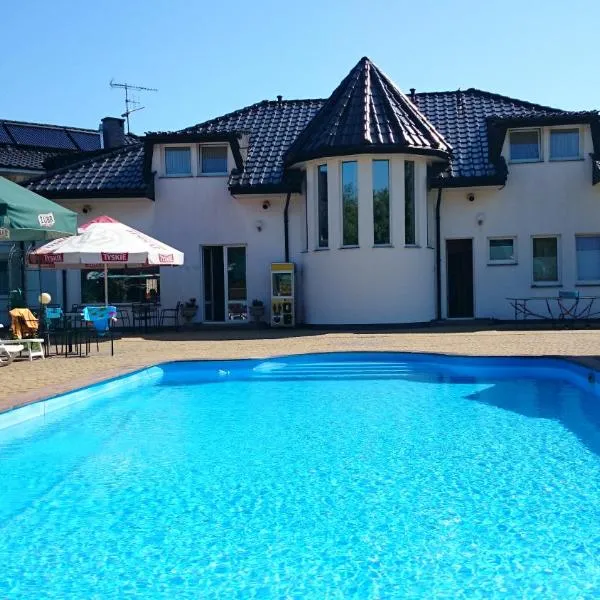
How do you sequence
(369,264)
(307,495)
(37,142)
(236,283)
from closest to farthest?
(307,495) → (369,264) → (236,283) → (37,142)

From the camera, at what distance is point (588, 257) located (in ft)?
61.5

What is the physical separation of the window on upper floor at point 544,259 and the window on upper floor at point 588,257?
0.62 meters

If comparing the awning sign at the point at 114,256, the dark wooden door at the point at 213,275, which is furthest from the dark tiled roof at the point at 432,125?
the awning sign at the point at 114,256

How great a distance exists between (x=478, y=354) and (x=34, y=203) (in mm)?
7550

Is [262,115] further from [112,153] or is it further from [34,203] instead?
[34,203]

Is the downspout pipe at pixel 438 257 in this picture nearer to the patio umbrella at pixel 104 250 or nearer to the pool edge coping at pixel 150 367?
the pool edge coping at pixel 150 367

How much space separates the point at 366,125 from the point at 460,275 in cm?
495

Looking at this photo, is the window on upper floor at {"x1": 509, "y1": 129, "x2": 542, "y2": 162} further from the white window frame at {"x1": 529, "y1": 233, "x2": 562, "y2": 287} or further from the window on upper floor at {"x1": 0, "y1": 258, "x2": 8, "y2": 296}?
the window on upper floor at {"x1": 0, "y1": 258, "x2": 8, "y2": 296}

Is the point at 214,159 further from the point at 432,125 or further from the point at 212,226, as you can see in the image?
the point at 432,125

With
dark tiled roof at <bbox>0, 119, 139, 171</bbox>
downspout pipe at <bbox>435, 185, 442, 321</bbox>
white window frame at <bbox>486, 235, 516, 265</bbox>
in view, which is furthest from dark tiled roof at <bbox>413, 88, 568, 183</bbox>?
dark tiled roof at <bbox>0, 119, 139, 171</bbox>

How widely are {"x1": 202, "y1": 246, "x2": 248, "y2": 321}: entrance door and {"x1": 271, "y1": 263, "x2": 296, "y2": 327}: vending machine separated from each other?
1.55 m

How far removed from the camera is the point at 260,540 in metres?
4.75

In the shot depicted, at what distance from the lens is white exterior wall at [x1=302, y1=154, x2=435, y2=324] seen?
17125mm

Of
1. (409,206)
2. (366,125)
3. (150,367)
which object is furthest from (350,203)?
(150,367)
